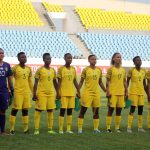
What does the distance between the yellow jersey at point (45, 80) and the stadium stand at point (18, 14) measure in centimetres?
3391

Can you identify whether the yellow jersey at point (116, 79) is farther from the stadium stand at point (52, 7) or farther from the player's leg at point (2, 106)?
the stadium stand at point (52, 7)

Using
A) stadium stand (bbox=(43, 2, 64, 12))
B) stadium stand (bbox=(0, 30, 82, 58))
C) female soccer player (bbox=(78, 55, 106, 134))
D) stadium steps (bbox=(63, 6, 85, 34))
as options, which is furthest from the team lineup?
stadium stand (bbox=(43, 2, 64, 12))

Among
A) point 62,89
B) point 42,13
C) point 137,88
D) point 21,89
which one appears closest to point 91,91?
point 62,89

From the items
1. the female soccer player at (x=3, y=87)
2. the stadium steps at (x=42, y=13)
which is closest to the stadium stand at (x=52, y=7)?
the stadium steps at (x=42, y=13)

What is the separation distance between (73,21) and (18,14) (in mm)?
5309

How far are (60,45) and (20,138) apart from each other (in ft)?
109

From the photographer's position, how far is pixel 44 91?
12594 millimetres

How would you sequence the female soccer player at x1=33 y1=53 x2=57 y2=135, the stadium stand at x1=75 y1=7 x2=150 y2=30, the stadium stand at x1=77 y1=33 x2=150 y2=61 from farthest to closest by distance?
the stadium stand at x1=75 y1=7 x2=150 y2=30
the stadium stand at x1=77 y1=33 x2=150 y2=61
the female soccer player at x1=33 y1=53 x2=57 y2=135

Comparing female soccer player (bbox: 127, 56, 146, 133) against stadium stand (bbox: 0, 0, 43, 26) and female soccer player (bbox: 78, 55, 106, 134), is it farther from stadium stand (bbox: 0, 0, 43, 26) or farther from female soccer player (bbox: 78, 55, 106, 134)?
stadium stand (bbox: 0, 0, 43, 26)

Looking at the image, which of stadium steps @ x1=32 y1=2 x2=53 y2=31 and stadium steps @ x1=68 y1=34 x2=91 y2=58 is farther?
stadium steps @ x1=32 y1=2 x2=53 y2=31

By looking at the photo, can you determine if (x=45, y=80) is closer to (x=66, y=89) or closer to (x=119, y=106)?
(x=66, y=89)

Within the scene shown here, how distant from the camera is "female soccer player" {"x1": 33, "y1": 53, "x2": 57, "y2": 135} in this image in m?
12.5

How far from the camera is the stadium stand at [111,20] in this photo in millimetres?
50375

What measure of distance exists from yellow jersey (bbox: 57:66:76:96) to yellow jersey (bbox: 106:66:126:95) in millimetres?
900
